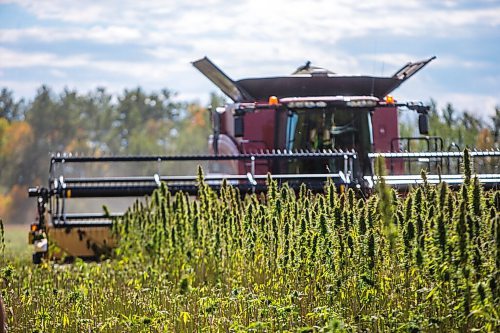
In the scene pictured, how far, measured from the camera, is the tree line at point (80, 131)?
47.8 m

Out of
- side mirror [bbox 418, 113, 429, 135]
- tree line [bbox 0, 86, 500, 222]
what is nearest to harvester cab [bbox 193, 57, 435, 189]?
side mirror [bbox 418, 113, 429, 135]

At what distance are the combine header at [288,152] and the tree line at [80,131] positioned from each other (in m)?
24.6

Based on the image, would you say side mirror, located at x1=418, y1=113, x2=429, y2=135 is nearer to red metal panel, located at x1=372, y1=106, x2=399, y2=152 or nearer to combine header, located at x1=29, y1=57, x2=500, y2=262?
combine header, located at x1=29, y1=57, x2=500, y2=262

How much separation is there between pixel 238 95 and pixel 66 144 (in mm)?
38466

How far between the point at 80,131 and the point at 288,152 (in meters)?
42.3

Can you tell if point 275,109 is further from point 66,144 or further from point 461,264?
point 66,144

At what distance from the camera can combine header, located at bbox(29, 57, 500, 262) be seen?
11.9 metres

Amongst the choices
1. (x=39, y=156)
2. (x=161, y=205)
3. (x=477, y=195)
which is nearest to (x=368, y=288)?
(x=477, y=195)

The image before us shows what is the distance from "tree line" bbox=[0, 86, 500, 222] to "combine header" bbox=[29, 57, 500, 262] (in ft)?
80.8

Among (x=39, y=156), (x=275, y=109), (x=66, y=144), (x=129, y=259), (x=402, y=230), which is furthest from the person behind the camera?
(x=66, y=144)

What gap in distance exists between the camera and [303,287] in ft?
24.3

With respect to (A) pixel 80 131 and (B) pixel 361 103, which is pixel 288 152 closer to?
(B) pixel 361 103

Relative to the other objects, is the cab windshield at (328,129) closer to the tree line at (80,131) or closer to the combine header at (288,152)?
the combine header at (288,152)

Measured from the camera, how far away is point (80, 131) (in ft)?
181
